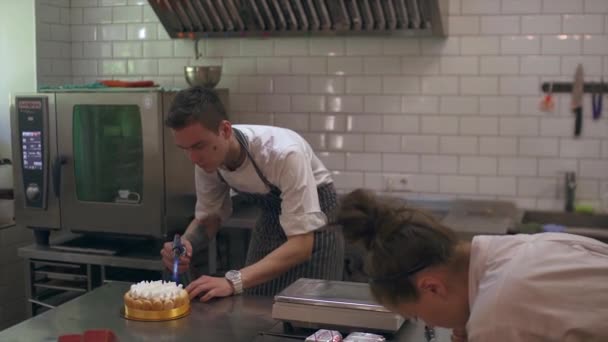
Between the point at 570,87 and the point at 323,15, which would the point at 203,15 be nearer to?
the point at 323,15

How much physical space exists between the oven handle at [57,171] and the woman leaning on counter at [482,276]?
9.24ft

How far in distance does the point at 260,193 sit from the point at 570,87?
6.52 ft

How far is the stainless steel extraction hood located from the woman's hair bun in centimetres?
250

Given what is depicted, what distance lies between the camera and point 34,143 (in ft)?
14.0

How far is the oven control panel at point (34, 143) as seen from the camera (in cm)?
425

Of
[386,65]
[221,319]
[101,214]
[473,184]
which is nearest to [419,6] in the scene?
[386,65]

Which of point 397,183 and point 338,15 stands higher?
point 338,15

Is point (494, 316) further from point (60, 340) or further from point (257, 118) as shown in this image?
point (257, 118)

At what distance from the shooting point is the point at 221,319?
2385mm

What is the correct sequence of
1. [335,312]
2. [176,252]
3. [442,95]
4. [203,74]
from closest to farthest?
[335,312] < [176,252] < [442,95] < [203,74]

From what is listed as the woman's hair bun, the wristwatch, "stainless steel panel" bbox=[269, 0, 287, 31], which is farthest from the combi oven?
the woman's hair bun

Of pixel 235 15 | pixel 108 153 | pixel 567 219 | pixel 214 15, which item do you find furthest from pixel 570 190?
pixel 108 153

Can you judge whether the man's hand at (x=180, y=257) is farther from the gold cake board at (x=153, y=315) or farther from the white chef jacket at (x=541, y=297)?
the white chef jacket at (x=541, y=297)

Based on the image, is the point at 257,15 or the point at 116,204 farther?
the point at 257,15
